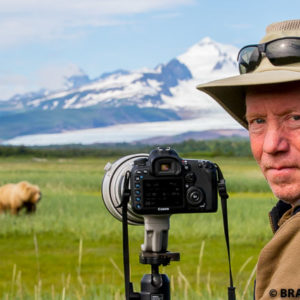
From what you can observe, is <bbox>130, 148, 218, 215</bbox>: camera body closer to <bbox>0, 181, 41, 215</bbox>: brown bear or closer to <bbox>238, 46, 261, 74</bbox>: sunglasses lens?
<bbox>238, 46, 261, 74</bbox>: sunglasses lens

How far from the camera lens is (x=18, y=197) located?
20.3 metres

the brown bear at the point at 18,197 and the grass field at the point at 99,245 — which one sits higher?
the brown bear at the point at 18,197

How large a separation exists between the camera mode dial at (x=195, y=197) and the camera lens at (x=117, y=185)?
230 mm

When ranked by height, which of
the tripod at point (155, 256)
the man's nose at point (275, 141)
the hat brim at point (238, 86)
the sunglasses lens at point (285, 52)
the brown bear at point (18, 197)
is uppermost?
the brown bear at point (18, 197)

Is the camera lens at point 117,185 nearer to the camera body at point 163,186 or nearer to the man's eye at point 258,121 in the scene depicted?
the camera body at point 163,186

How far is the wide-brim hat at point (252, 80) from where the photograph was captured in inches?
106

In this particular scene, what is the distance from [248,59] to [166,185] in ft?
1.81

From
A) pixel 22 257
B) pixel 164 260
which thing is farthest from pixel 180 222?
pixel 164 260

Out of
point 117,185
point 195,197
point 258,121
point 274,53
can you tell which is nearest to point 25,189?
point 117,185

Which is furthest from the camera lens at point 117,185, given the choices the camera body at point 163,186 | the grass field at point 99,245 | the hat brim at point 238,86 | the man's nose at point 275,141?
the grass field at point 99,245

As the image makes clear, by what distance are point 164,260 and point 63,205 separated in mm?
19982

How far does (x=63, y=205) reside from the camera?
23062mm

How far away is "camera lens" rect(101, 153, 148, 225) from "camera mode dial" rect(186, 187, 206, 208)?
23 cm

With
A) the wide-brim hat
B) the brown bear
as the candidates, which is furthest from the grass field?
the wide-brim hat
